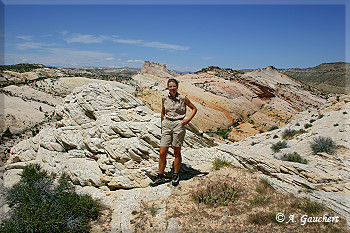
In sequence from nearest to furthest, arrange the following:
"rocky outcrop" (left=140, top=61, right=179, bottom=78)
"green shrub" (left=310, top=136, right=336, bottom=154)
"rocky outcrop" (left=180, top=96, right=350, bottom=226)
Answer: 1. "rocky outcrop" (left=180, top=96, right=350, bottom=226)
2. "green shrub" (left=310, top=136, right=336, bottom=154)
3. "rocky outcrop" (left=140, top=61, right=179, bottom=78)

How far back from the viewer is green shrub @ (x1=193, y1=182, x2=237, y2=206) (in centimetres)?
504

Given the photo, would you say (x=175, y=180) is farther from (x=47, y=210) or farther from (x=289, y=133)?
(x=289, y=133)

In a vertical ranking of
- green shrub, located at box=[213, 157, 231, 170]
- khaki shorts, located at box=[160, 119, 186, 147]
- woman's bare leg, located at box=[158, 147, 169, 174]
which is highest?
khaki shorts, located at box=[160, 119, 186, 147]

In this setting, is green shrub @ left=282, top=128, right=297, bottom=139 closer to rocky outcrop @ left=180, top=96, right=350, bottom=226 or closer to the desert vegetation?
rocky outcrop @ left=180, top=96, right=350, bottom=226

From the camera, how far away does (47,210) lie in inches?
177

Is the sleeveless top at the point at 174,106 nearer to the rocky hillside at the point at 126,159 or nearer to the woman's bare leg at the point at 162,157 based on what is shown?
the woman's bare leg at the point at 162,157

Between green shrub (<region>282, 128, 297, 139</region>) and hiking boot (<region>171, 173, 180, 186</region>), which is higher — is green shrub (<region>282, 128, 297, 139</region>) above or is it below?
above

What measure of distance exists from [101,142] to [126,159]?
126 centimetres

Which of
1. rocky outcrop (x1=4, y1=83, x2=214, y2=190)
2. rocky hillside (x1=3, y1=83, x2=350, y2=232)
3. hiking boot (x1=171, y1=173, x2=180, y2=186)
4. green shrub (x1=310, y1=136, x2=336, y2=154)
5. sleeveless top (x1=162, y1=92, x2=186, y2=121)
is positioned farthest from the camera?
green shrub (x1=310, y1=136, x2=336, y2=154)

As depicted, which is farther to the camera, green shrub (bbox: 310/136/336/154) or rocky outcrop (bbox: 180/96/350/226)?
green shrub (bbox: 310/136/336/154)

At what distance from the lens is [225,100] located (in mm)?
26141

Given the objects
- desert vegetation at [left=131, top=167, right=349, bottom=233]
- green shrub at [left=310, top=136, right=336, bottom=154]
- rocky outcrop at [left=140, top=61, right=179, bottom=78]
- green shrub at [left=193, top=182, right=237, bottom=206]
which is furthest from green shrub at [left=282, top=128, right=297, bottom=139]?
rocky outcrop at [left=140, top=61, right=179, bottom=78]

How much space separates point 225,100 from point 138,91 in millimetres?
10809

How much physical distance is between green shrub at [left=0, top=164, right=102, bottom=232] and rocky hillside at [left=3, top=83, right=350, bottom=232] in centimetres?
67
